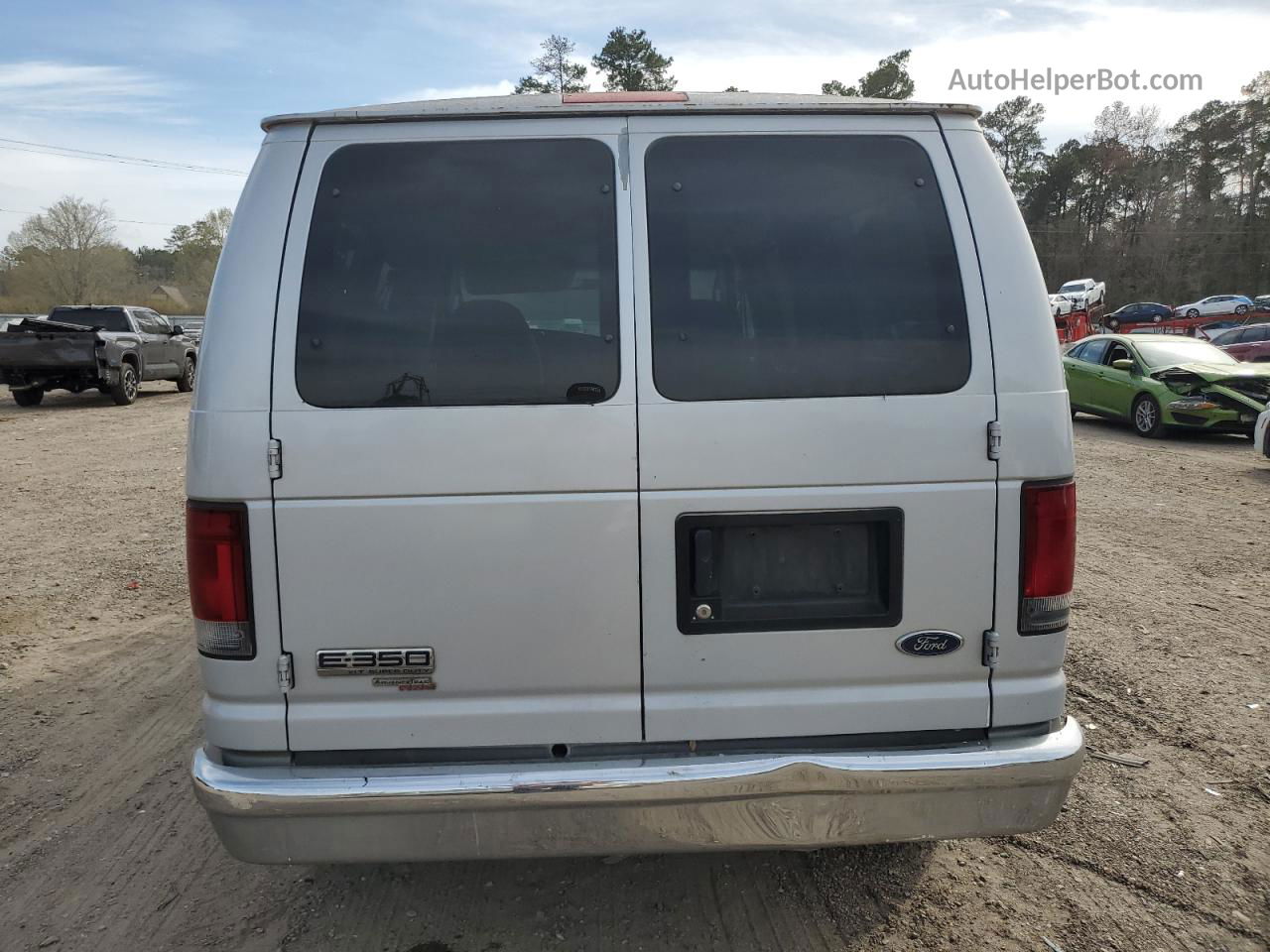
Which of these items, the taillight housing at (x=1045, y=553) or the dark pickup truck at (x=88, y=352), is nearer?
the taillight housing at (x=1045, y=553)

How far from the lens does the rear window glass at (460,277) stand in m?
2.39

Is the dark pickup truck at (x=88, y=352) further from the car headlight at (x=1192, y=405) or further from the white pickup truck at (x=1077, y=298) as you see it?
the white pickup truck at (x=1077, y=298)

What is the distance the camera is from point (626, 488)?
7.78ft

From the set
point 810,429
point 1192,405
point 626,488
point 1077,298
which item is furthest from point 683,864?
point 1077,298

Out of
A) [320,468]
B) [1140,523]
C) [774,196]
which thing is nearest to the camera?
[320,468]

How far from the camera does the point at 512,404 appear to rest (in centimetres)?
238

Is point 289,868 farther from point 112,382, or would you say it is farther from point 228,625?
point 112,382

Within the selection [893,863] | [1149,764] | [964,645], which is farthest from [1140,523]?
[964,645]

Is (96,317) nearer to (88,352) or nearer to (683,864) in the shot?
(88,352)

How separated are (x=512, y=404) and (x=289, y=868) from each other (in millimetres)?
1970

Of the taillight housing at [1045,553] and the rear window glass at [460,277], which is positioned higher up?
the rear window glass at [460,277]

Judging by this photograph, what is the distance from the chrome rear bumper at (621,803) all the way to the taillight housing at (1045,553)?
1.17 feet

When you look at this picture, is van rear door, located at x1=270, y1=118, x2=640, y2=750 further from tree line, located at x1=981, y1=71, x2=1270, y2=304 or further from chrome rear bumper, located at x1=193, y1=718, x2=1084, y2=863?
tree line, located at x1=981, y1=71, x2=1270, y2=304

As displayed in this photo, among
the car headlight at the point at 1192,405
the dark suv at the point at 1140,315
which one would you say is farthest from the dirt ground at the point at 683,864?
the dark suv at the point at 1140,315
